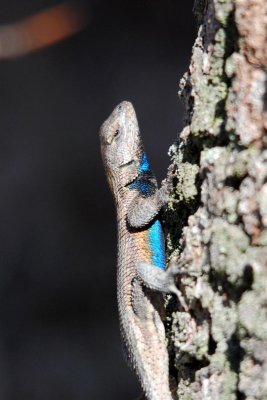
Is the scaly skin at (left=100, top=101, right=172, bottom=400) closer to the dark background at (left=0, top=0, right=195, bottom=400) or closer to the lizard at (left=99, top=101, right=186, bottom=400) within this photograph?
the lizard at (left=99, top=101, right=186, bottom=400)

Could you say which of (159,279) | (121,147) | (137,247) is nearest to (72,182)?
(121,147)

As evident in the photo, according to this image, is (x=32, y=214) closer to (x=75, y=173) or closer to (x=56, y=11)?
(x=75, y=173)

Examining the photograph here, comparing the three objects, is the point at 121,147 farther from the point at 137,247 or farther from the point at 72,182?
the point at 72,182

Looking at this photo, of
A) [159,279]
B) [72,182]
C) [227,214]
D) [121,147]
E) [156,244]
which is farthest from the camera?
[72,182]

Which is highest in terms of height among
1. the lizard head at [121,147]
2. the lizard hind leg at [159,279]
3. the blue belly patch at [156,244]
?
the lizard head at [121,147]

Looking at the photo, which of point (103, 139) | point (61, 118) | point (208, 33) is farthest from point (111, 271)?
point (208, 33)

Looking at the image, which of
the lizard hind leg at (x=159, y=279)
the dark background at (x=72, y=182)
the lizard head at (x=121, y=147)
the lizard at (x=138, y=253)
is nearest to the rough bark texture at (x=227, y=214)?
the lizard hind leg at (x=159, y=279)

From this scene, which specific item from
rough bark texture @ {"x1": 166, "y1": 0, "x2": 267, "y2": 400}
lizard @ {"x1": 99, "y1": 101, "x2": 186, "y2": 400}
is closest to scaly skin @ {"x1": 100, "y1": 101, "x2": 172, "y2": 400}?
lizard @ {"x1": 99, "y1": 101, "x2": 186, "y2": 400}

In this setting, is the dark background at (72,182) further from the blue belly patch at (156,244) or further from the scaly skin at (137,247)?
the blue belly patch at (156,244)
